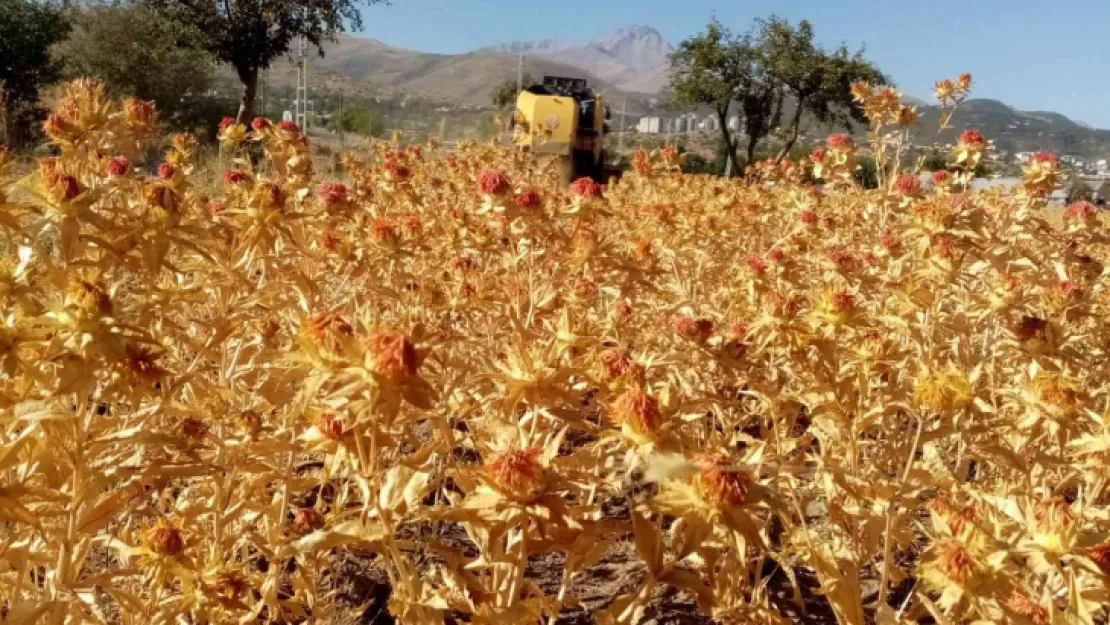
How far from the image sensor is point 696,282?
390cm

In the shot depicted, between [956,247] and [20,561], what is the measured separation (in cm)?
287

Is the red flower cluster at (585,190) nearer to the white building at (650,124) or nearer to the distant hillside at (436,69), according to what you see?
the white building at (650,124)

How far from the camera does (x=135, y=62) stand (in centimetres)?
2450

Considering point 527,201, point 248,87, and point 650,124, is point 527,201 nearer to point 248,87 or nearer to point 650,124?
point 248,87

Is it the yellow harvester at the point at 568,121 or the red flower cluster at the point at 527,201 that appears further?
the yellow harvester at the point at 568,121

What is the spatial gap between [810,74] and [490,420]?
90.5 ft

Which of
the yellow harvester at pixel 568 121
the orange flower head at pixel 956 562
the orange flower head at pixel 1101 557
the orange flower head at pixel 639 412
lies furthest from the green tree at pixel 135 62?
the orange flower head at pixel 1101 557

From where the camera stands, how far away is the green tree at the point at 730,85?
27.4m

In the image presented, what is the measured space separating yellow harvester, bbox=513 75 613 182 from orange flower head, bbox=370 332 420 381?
10.3m

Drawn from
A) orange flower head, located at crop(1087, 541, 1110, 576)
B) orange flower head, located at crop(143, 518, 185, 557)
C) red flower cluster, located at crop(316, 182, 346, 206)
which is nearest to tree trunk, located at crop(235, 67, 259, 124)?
red flower cluster, located at crop(316, 182, 346, 206)

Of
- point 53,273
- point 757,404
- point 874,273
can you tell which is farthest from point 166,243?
point 874,273

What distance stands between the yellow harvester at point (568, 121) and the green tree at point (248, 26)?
5.76 meters

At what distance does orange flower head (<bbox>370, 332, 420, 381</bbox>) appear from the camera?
1.23m

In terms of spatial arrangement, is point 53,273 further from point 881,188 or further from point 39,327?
point 881,188
